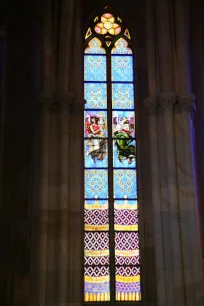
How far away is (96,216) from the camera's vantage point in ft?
45.2

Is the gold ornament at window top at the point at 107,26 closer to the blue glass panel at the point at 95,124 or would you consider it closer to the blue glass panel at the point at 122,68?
the blue glass panel at the point at 122,68

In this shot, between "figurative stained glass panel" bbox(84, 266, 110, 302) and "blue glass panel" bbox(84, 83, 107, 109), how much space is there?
12.2ft

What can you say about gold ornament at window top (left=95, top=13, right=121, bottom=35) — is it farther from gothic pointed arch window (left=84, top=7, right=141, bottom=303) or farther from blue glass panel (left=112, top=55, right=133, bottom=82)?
blue glass panel (left=112, top=55, right=133, bottom=82)

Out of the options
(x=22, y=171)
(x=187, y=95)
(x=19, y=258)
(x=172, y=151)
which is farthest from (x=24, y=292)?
(x=187, y=95)

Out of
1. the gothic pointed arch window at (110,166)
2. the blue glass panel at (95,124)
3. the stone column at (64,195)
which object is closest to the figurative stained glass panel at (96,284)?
the gothic pointed arch window at (110,166)

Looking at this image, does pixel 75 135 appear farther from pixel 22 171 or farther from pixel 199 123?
pixel 199 123

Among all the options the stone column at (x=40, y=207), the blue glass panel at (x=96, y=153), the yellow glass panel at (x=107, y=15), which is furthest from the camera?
the yellow glass panel at (x=107, y=15)

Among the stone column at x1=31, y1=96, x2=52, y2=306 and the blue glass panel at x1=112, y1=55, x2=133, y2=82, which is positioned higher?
the blue glass panel at x1=112, y1=55, x2=133, y2=82

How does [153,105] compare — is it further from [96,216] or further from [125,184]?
[96,216]

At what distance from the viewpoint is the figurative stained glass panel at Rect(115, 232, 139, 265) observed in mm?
13508

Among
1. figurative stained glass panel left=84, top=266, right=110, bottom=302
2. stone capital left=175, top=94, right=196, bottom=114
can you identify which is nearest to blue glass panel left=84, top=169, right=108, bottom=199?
figurative stained glass panel left=84, top=266, right=110, bottom=302

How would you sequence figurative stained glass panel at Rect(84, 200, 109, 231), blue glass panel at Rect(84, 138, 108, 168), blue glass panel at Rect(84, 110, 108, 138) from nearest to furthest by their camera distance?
1. figurative stained glass panel at Rect(84, 200, 109, 231)
2. blue glass panel at Rect(84, 138, 108, 168)
3. blue glass panel at Rect(84, 110, 108, 138)

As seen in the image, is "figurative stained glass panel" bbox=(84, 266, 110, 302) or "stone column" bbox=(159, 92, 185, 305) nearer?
"stone column" bbox=(159, 92, 185, 305)

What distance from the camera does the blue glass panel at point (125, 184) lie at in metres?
14.0
